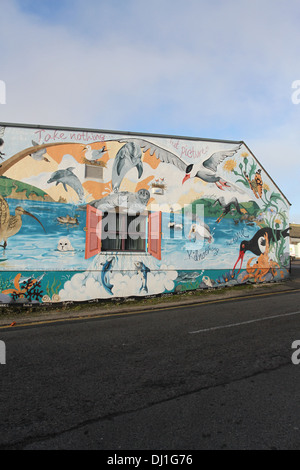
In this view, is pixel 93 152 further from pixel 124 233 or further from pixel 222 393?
pixel 222 393

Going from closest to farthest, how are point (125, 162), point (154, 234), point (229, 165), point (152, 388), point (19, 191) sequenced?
point (152, 388), point (19, 191), point (125, 162), point (154, 234), point (229, 165)

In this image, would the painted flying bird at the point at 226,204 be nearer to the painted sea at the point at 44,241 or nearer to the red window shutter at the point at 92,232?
the red window shutter at the point at 92,232

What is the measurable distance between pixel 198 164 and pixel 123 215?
396 cm

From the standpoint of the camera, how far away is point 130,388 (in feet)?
14.0

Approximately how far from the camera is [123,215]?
12.4 meters

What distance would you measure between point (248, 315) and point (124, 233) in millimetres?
5714

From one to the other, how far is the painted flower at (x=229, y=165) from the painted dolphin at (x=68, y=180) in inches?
255

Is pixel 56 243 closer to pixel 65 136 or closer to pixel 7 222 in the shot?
pixel 7 222

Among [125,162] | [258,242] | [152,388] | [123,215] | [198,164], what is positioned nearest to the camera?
[152,388]

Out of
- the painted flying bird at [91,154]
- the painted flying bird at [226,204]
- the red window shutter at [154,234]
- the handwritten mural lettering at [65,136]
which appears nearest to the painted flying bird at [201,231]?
the painted flying bird at [226,204]

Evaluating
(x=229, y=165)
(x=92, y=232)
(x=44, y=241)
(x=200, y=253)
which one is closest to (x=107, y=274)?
(x=92, y=232)

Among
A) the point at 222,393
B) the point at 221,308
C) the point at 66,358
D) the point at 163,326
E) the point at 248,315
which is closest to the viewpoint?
the point at 222,393

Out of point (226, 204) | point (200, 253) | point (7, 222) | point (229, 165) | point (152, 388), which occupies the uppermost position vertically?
point (229, 165)

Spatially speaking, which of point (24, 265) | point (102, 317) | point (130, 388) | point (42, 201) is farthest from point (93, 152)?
point (130, 388)
